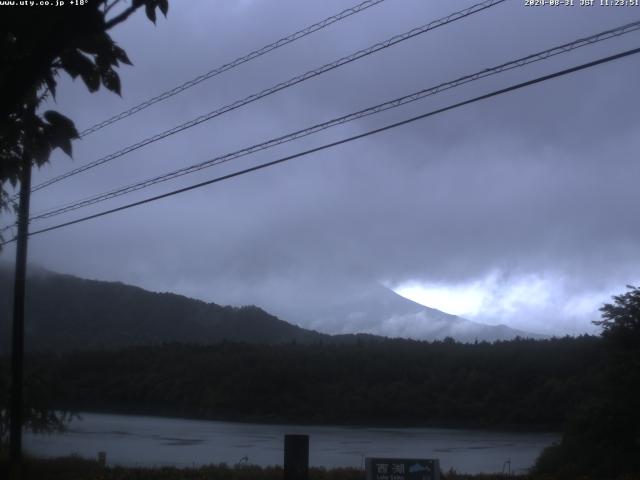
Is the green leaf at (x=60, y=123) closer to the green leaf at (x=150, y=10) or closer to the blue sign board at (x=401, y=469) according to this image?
the green leaf at (x=150, y=10)

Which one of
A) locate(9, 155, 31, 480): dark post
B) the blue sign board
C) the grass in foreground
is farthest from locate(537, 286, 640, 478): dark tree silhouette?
locate(9, 155, 31, 480): dark post

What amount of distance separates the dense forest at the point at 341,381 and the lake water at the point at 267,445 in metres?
4.86

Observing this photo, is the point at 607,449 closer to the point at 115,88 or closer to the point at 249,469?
the point at 249,469

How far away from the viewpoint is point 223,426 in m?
36.1

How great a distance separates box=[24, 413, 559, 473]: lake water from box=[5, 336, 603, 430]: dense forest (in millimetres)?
4861

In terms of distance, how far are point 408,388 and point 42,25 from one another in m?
39.9

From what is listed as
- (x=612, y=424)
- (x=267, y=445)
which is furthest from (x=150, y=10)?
(x=267, y=445)

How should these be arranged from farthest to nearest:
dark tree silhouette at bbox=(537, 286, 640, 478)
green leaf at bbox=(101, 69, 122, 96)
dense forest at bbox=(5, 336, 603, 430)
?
dense forest at bbox=(5, 336, 603, 430) → dark tree silhouette at bbox=(537, 286, 640, 478) → green leaf at bbox=(101, 69, 122, 96)

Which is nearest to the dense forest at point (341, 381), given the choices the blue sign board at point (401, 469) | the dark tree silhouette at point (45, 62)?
the blue sign board at point (401, 469)

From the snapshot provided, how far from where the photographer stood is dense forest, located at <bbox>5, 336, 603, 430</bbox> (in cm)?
3884

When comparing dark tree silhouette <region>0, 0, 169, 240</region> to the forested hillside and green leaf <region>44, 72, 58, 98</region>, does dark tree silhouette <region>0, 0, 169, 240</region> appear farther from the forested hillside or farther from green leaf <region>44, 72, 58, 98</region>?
the forested hillside

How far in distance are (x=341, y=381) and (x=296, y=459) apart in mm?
35401

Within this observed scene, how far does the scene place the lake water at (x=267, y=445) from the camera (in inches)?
844

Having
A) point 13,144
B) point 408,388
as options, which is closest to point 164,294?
point 408,388
